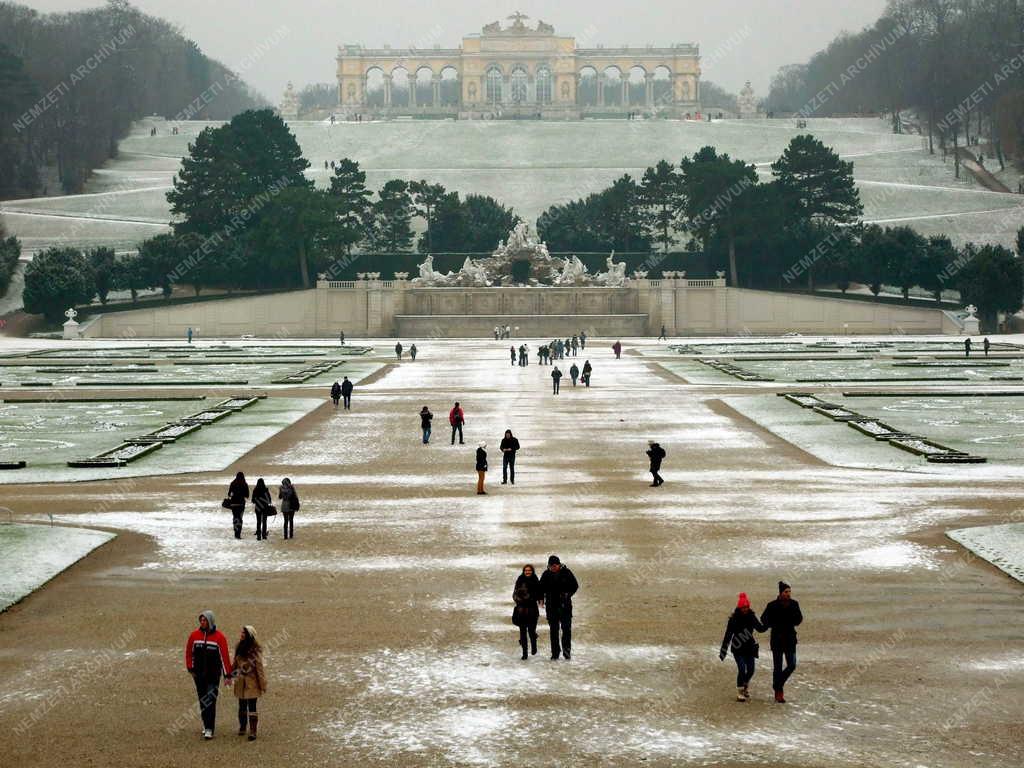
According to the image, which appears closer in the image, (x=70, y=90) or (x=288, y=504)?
(x=288, y=504)

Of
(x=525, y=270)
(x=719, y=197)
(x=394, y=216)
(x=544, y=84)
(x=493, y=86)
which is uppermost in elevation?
(x=544, y=84)

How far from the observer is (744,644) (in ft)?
52.4

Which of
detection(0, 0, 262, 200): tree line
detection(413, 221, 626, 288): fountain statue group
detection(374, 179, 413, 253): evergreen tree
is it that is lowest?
detection(413, 221, 626, 288): fountain statue group

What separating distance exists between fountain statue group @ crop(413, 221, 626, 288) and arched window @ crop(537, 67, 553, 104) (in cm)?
9121

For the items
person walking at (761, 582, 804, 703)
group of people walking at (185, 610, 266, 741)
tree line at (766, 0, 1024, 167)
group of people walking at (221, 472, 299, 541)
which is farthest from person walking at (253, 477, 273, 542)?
tree line at (766, 0, 1024, 167)

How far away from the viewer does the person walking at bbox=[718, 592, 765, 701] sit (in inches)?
628

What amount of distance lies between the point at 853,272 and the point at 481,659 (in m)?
90.6

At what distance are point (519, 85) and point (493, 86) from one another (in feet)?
11.0

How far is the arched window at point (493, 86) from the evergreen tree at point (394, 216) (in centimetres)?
8121

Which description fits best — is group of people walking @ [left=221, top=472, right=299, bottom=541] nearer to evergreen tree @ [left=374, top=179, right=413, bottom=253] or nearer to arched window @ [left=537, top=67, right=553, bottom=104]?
evergreen tree @ [left=374, top=179, right=413, bottom=253]

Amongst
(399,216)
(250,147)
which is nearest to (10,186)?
(250,147)

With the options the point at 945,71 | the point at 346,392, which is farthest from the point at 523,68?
the point at 346,392

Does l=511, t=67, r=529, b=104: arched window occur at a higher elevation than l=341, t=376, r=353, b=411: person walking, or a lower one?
higher

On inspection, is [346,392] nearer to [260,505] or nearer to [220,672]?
[260,505]
